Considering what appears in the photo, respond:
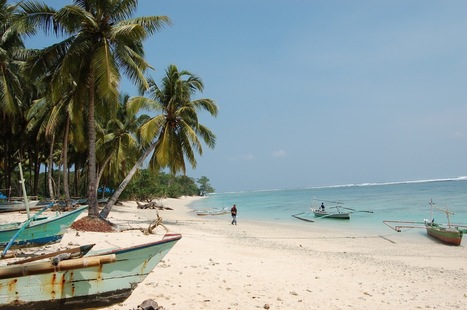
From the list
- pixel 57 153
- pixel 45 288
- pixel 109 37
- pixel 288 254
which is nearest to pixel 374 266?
pixel 288 254

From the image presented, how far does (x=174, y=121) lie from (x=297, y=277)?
12.4 m

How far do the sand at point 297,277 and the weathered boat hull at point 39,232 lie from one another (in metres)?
0.72

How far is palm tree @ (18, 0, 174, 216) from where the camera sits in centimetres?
1306

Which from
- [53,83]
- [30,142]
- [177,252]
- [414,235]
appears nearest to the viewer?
[177,252]

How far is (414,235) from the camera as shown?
61.3ft

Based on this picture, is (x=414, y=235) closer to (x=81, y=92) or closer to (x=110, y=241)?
(x=110, y=241)

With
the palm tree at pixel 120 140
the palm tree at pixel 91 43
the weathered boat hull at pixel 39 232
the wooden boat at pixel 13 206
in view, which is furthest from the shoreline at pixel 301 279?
the palm tree at pixel 120 140

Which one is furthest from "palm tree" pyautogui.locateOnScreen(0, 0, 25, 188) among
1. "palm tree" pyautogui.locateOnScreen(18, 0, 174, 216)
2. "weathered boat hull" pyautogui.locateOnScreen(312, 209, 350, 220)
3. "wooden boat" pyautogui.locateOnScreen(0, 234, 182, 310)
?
"weathered boat hull" pyautogui.locateOnScreen(312, 209, 350, 220)

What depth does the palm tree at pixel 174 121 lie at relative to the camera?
1831cm

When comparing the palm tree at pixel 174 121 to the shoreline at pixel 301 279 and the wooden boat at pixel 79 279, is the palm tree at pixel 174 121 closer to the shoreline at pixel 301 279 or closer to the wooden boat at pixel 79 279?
the shoreline at pixel 301 279

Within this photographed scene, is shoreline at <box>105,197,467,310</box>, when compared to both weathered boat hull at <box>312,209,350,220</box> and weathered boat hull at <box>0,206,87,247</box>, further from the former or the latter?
weathered boat hull at <box>312,209,350,220</box>

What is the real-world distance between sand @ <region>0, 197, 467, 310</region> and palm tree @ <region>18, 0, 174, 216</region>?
555cm

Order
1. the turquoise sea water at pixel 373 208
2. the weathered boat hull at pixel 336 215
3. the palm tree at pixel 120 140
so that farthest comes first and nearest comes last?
the weathered boat hull at pixel 336 215, the palm tree at pixel 120 140, the turquoise sea water at pixel 373 208

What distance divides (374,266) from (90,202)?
10.9 m
